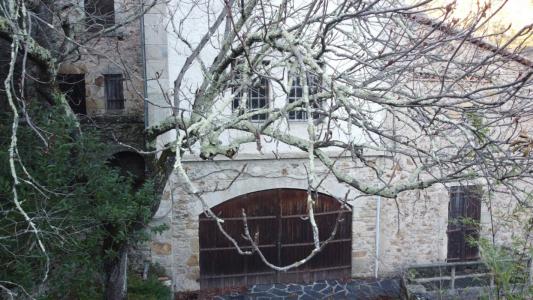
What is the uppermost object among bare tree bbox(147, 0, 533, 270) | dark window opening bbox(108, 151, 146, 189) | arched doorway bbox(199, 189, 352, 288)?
bare tree bbox(147, 0, 533, 270)

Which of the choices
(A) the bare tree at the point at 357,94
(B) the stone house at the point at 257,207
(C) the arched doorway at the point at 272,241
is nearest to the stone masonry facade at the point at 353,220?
(B) the stone house at the point at 257,207

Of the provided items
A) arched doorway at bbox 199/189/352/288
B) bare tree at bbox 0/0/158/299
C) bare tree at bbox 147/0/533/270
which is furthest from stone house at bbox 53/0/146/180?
arched doorway at bbox 199/189/352/288

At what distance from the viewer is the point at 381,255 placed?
30.5 ft

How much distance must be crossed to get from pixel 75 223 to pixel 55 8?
374cm

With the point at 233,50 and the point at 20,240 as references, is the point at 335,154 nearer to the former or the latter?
the point at 233,50

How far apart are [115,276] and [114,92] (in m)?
4.99

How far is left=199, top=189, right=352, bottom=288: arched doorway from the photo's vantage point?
862 cm

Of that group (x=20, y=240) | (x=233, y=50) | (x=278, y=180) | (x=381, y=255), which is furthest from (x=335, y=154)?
(x=20, y=240)

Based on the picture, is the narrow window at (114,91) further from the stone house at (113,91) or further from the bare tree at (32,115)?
the bare tree at (32,115)

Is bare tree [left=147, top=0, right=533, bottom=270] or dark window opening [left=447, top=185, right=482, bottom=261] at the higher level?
bare tree [left=147, top=0, right=533, bottom=270]

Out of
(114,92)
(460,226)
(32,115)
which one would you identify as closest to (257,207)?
(114,92)

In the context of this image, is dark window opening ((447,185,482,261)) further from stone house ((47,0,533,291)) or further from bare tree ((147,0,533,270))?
bare tree ((147,0,533,270))

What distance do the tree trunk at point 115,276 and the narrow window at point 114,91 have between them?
4.73 m

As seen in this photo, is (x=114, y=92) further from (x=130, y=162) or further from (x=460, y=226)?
(x=460, y=226)
